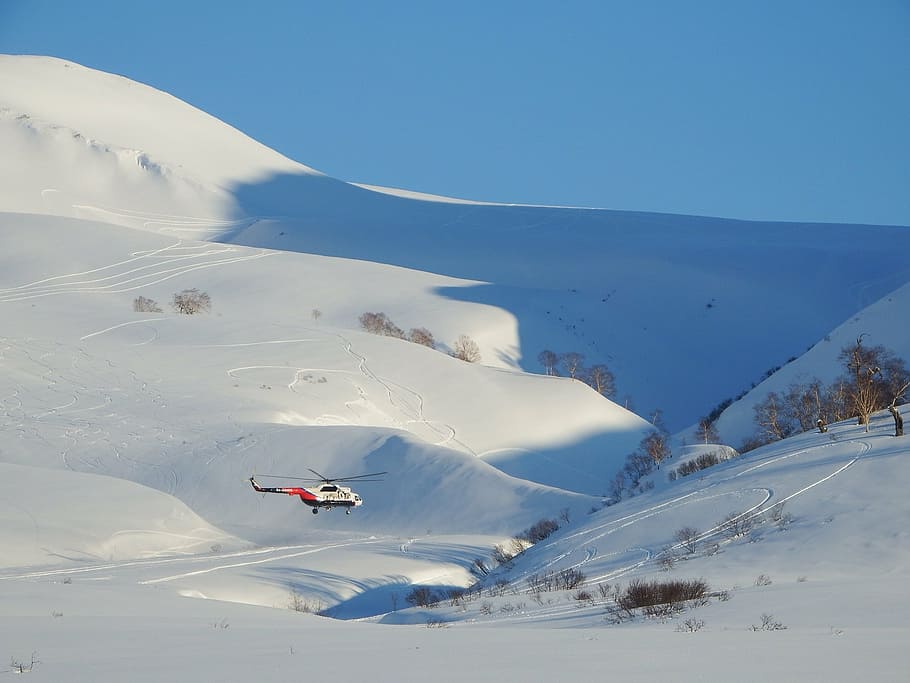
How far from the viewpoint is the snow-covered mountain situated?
42.8 feet

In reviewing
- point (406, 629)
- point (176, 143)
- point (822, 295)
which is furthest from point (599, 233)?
point (406, 629)

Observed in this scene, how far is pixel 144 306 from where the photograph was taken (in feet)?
277

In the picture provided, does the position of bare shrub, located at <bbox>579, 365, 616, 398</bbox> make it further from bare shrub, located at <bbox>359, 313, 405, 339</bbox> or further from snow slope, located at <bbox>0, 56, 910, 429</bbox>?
bare shrub, located at <bbox>359, 313, 405, 339</bbox>

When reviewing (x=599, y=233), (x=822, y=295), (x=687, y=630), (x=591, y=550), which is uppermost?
(x=599, y=233)

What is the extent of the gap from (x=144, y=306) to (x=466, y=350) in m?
25.3

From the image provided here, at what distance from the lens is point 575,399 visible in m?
71.3

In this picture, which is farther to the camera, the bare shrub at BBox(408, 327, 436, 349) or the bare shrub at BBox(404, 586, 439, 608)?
the bare shrub at BBox(408, 327, 436, 349)

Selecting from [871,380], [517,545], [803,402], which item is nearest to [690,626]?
[871,380]

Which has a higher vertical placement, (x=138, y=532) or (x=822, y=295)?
(x=822, y=295)

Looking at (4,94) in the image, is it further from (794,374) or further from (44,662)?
(44,662)

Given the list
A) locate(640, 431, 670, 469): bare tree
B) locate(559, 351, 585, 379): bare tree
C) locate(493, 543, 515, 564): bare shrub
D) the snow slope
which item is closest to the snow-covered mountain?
locate(493, 543, 515, 564): bare shrub

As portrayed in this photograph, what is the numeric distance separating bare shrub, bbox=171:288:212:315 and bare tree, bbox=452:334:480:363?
66.5 ft

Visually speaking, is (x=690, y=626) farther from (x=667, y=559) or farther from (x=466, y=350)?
(x=466, y=350)

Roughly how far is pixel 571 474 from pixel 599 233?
101552 mm
